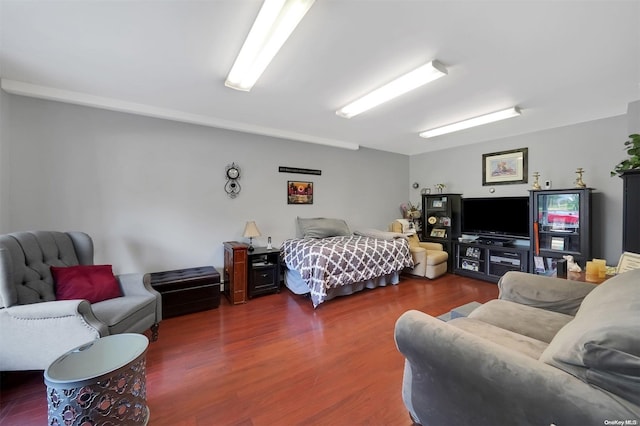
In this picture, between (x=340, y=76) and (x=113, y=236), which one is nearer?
(x=340, y=76)

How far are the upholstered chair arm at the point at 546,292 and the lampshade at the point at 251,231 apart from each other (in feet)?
9.75

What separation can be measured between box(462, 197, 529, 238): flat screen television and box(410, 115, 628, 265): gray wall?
21 centimetres

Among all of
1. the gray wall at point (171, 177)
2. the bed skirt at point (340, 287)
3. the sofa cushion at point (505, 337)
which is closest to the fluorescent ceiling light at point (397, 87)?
the gray wall at point (171, 177)

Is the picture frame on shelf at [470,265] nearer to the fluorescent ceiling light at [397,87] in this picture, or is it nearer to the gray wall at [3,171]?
the fluorescent ceiling light at [397,87]

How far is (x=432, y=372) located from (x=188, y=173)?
352 centimetres

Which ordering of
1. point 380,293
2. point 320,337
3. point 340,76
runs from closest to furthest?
1. point 340,76
2. point 320,337
3. point 380,293

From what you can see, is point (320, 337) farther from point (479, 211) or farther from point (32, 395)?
point (479, 211)

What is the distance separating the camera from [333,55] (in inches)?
77.1

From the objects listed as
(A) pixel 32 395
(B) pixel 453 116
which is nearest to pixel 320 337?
(A) pixel 32 395

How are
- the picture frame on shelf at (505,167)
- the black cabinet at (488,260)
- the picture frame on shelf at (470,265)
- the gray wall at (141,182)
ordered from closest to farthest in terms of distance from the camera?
the gray wall at (141,182), the black cabinet at (488,260), the picture frame on shelf at (505,167), the picture frame on shelf at (470,265)

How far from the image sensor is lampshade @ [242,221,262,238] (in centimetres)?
362

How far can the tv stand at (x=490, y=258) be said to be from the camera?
3.91m

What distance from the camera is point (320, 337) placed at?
8.05ft

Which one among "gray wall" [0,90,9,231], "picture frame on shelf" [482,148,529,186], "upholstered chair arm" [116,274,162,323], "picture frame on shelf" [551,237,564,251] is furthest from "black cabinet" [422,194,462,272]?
"gray wall" [0,90,9,231]
